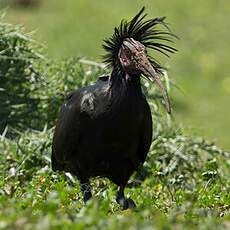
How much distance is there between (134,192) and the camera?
30.9ft

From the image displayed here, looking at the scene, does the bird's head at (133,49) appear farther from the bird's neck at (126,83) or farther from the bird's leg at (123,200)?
the bird's leg at (123,200)

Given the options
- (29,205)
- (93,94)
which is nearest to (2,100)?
(93,94)

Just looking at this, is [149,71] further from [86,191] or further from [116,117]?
[86,191]

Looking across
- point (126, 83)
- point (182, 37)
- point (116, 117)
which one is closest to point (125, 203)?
point (116, 117)

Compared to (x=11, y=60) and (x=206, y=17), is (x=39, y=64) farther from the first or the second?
(x=206, y=17)

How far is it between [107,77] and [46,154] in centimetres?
245

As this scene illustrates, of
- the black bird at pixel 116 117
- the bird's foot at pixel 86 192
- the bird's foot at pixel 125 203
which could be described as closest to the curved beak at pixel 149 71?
the black bird at pixel 116 117

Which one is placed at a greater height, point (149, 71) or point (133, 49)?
point (133, 49)

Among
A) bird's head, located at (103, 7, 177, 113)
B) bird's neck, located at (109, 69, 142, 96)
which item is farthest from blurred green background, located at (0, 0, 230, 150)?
bird's neck, located at (109, 69, 142, 96)

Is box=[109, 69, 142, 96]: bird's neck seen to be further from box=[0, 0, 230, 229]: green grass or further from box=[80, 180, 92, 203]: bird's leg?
box=[80, 180, 92, 203]: bird's leg

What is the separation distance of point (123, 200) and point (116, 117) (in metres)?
0.74

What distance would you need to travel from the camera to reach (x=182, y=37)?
90.0 feet

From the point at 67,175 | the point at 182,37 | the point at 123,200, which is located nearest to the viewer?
the point at 123,200

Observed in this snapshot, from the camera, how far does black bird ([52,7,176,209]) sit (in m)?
7.99
